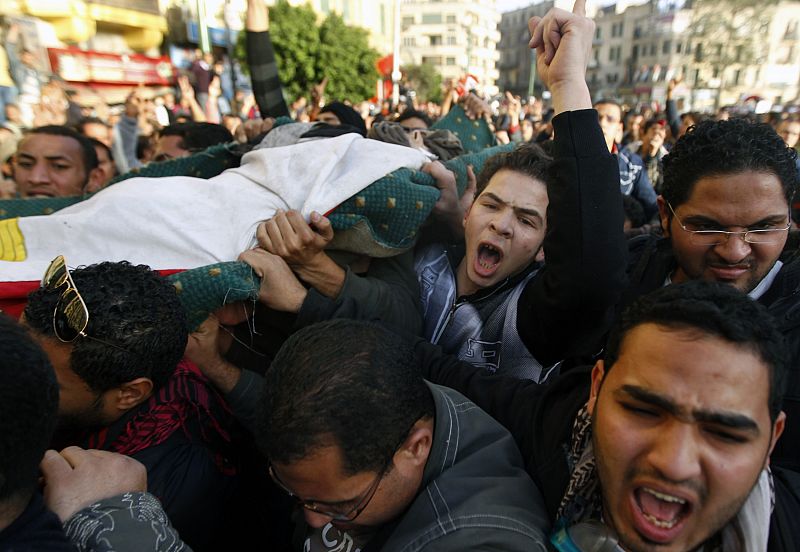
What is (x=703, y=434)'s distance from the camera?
3.10ft

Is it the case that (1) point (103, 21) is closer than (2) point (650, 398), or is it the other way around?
(2) point (650, 398)

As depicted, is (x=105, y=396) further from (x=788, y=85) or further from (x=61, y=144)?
(x=788, y=85)

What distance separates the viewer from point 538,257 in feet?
6.55

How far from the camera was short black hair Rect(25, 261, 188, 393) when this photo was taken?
127 centimetres

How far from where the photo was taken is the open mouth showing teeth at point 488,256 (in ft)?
6.20

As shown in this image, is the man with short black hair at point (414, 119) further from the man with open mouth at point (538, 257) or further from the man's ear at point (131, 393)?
the man's ear at point (131, 393)

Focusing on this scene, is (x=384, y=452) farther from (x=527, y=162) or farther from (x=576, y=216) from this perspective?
(x=527, y=162)

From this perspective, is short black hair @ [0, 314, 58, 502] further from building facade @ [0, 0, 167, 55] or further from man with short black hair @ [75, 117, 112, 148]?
building facade @ [0, 0, 167, 55]

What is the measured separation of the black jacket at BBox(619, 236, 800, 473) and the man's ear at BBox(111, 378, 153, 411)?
1.52m

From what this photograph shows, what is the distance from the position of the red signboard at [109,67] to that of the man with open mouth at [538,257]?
56.7ft

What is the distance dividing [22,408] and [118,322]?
410mm

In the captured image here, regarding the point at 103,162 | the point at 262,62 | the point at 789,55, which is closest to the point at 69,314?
the point at 262,62

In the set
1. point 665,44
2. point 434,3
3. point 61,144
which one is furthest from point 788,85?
point 61,144

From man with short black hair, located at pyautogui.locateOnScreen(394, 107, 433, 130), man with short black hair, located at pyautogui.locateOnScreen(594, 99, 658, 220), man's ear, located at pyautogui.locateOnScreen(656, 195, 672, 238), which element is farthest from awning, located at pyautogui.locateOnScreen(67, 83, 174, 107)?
man's ear, located at pyautogui.locateOnScreen(656, 195, 672, 238)
